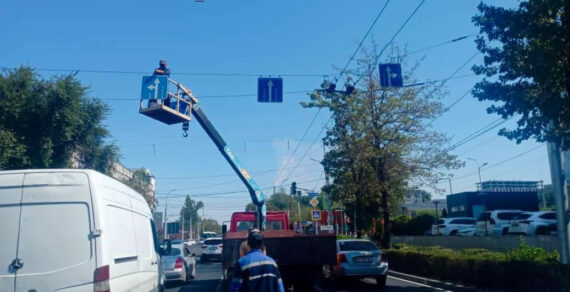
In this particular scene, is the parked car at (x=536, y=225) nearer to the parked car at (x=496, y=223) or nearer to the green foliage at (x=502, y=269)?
the parked car at (x=496, y=223)

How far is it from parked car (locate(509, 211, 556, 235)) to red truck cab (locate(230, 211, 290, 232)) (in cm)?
1368

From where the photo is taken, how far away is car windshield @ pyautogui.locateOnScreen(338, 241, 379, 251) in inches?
637

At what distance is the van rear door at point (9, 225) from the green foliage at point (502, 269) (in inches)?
398

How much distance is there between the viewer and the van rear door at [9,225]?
575 cm

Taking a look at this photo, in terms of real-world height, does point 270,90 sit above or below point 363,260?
above

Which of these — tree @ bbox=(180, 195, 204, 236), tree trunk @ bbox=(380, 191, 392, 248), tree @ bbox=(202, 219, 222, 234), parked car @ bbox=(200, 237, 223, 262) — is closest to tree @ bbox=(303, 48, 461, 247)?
tree trunk @ bbox=(380, 191, 392, 248)

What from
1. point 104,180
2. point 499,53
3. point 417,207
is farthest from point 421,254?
point 417,207

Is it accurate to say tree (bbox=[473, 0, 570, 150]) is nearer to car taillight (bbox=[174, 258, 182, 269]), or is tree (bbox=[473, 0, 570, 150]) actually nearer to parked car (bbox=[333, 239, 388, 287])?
parked car (bbox=[333, 239, 388, 287])

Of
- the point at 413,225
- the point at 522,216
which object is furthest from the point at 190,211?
the point at 522,216

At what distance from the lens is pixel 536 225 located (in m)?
25.4

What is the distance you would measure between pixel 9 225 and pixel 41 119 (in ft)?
57.5

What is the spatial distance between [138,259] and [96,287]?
211 centimetres

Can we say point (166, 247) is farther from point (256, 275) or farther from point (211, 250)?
point (211, 250)

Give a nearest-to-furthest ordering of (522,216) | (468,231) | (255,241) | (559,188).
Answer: (255,241)
(559,188)
(522,216)
(468,231)
